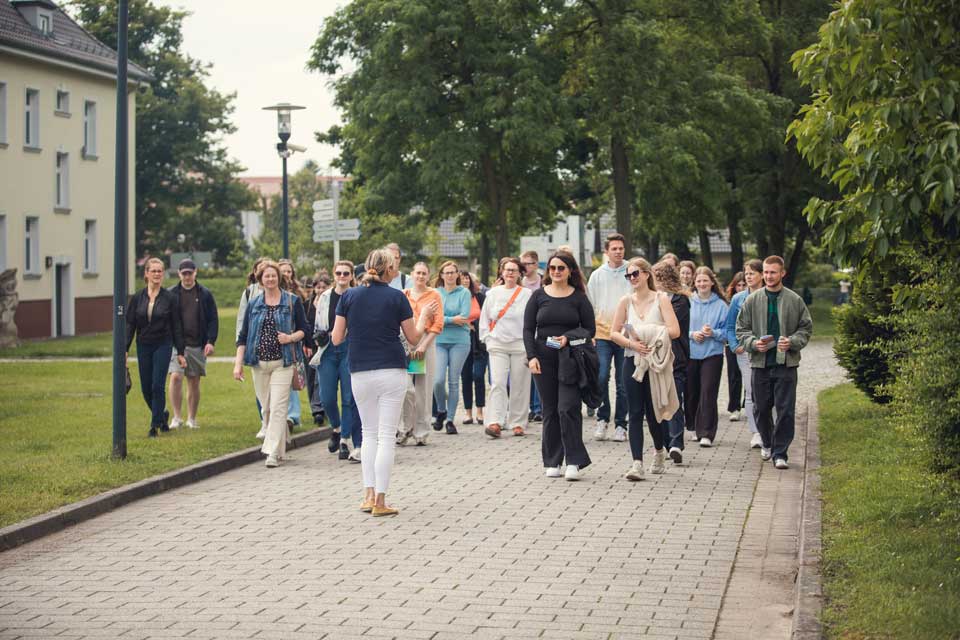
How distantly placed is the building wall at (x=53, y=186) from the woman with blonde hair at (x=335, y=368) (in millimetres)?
29523

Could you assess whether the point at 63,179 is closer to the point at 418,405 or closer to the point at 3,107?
the point at 3,107

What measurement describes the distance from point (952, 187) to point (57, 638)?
4.70m

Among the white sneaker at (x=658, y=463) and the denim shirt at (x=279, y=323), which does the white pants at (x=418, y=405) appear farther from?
the white sneaker at (x=658, y=463)

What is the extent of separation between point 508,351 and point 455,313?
0.86 meters

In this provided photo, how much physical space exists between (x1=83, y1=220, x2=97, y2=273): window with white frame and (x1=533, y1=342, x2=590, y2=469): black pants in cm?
3711

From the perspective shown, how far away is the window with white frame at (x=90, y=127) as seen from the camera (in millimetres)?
45188

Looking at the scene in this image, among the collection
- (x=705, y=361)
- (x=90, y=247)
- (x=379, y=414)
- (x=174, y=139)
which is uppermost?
(x=174, y=139)

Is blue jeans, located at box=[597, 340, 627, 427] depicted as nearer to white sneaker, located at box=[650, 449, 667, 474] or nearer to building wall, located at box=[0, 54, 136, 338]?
white sneaker, located at box=[650, 449, 667, 474]

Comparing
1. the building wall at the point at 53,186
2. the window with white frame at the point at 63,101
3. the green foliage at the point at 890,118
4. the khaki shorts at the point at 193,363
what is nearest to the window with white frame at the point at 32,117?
the building wall at the point at 53,186

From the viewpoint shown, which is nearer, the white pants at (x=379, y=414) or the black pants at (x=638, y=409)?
the white pants at (x=379, y=414)

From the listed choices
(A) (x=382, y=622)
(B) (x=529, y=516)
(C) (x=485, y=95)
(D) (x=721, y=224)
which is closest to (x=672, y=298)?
(B) (x=529, y=516)

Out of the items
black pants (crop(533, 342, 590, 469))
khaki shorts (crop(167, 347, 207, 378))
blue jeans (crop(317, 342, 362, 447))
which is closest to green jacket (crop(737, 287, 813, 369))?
black pants (crop(533, 342, 590, 469))

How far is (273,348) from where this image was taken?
12.8 metres

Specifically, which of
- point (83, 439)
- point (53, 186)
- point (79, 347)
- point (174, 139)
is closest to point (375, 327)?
point (83, 439)
